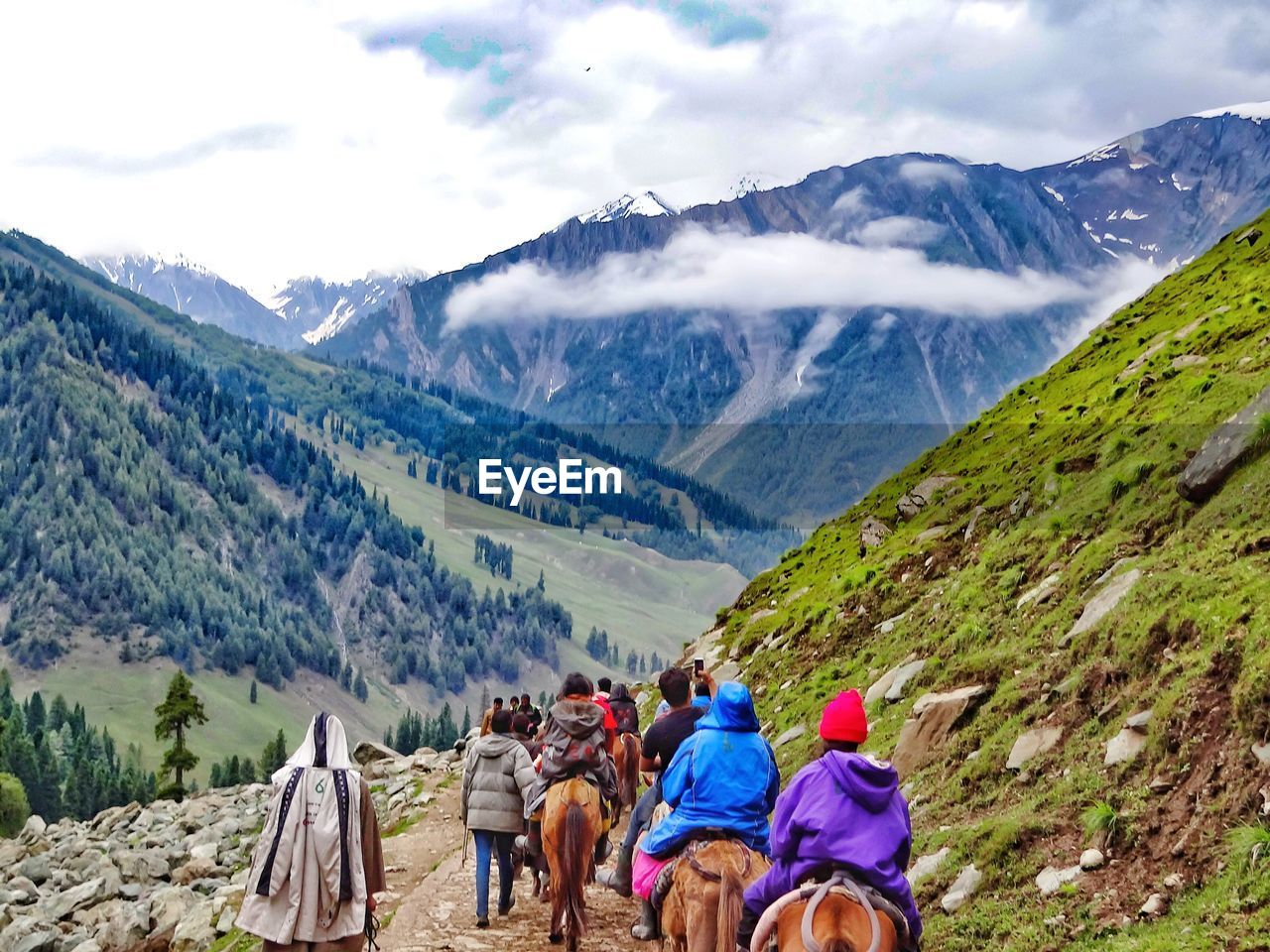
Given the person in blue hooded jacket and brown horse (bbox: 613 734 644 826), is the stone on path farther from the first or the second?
brown horse (bbox: 613 734 644 826)

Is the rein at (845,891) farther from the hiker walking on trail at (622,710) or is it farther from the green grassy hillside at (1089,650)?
the hiker walking on trail at (622,710)

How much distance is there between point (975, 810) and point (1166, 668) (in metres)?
3.52

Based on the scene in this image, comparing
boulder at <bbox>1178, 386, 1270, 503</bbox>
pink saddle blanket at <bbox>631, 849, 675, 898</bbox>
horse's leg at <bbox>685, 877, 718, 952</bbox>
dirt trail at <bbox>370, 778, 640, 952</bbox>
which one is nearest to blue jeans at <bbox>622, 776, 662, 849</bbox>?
dirt trail at <bbox>370, 778, 640, 952</bbox>

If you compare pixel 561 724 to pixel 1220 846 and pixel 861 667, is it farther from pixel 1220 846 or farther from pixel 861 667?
pixel 861 667

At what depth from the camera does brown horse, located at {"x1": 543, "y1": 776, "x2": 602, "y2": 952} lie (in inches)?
789

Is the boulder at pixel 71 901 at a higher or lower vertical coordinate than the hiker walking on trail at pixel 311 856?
lower

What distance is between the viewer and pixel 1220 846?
45.1 ft

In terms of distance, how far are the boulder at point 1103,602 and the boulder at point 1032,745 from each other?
2.80 meters

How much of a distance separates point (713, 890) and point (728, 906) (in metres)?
0.26

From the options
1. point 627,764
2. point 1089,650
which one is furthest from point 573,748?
point 627,764

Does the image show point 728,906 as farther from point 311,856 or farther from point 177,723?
point 177,723

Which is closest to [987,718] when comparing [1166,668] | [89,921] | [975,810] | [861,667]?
[975,810]

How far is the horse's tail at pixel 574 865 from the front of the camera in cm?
2000

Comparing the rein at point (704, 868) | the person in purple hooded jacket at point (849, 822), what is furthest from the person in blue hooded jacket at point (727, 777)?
the person in purple hooded jacket at point (849, 822)
